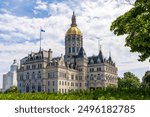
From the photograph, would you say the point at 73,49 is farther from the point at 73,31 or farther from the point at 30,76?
the point at 30,76

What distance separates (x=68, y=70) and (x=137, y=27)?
9432 centimetres

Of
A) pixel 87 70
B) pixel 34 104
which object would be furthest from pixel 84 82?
pixel 34 104

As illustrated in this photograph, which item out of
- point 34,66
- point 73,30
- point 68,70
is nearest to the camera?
point 34,66

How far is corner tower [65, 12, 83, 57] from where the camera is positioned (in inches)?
5027

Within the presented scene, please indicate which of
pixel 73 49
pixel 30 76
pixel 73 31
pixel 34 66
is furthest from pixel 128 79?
pixel 30 76

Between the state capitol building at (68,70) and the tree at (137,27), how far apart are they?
85236mm

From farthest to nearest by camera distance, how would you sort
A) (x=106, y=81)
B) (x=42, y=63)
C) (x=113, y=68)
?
(x=113, y=68), (x=106, y=81), (x=42, y=63)

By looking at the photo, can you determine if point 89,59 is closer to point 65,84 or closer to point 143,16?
point 65,84

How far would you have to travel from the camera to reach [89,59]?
121188 mm

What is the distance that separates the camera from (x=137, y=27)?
17.5 meters

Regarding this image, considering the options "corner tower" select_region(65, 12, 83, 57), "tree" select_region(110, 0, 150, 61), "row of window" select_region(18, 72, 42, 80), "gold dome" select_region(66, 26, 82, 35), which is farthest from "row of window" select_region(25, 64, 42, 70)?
"tree" select_region(110, 0, 150, 61)

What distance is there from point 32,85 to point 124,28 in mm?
93113

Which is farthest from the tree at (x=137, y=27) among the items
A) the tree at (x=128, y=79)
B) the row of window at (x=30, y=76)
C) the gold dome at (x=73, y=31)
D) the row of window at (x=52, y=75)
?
the gold dome at (x=73, y=31)

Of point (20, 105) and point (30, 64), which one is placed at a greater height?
point (30, 64)
